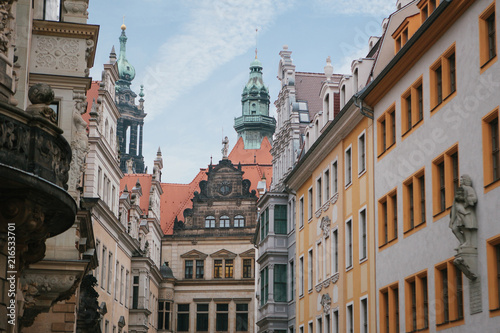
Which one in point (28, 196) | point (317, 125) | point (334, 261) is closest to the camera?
point (28, 196)

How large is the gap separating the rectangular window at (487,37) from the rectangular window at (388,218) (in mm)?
7007

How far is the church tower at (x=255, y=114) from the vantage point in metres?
89.1

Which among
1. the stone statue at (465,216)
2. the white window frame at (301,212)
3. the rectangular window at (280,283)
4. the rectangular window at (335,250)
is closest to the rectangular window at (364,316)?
the rectangular window at (335,250)

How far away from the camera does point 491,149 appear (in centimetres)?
1964

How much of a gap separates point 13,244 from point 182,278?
59.3 metres

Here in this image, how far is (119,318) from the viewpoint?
52.7 meters

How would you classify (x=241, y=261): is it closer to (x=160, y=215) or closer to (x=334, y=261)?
(x=160, y=215)

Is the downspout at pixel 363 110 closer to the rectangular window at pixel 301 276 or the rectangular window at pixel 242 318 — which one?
the rectangular window at pixel 301 276

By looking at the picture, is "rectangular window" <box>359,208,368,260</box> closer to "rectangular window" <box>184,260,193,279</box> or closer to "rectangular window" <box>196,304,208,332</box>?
"rectangular window" <box>196,304,208,332</box>

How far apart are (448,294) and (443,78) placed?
215 inches

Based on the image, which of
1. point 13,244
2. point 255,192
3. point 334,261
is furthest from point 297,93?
point 13,244

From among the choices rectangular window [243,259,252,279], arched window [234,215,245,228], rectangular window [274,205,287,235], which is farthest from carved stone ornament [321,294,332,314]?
arched window [234,215,245,228]

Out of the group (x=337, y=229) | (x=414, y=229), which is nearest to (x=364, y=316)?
(x=337, y=229)

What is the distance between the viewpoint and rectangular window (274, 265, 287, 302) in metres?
42.7
